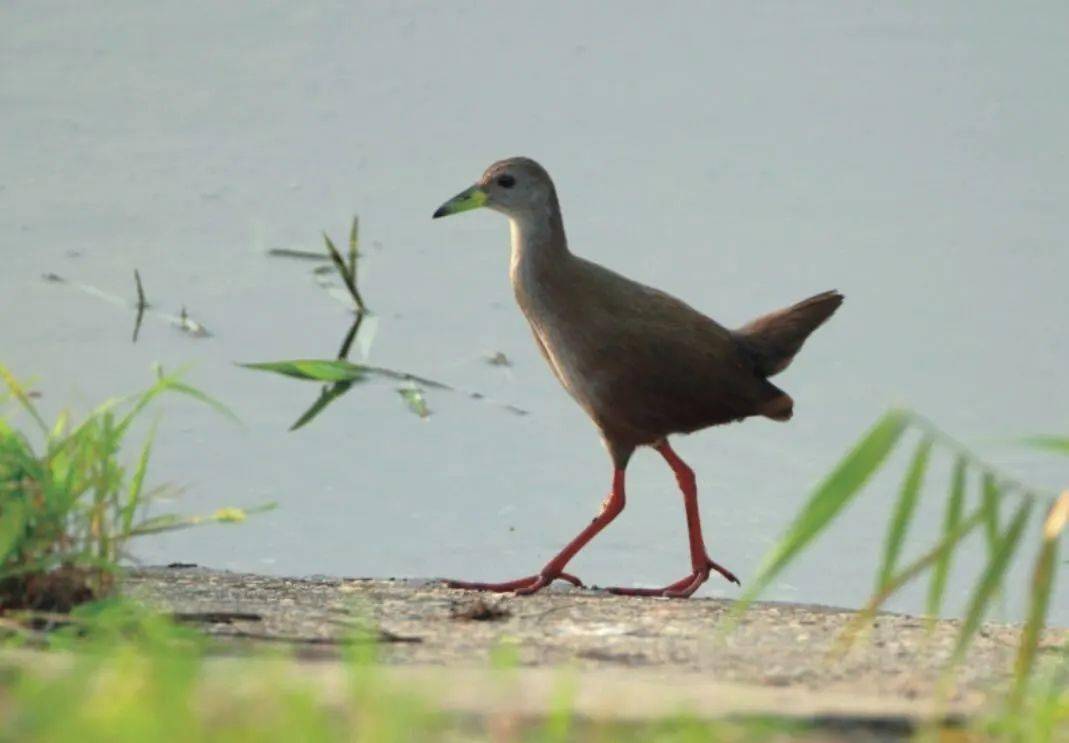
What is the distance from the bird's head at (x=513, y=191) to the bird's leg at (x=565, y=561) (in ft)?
3.21

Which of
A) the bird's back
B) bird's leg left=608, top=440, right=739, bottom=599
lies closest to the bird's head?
the bird's back

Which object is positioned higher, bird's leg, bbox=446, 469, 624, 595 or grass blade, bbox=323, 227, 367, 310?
grass blade, bbox=323, 227, 367, 310

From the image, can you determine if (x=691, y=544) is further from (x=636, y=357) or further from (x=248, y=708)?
(x=248, y=708)

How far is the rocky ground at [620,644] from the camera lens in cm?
382

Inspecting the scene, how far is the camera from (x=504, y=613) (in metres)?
5.39

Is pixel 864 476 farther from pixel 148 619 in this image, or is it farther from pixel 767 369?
pixel 767 369

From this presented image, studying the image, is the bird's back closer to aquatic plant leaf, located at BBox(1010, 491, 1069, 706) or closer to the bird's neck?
the bird's neck

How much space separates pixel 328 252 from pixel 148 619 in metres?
4.86

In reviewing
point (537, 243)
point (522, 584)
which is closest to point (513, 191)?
point (537, 243)

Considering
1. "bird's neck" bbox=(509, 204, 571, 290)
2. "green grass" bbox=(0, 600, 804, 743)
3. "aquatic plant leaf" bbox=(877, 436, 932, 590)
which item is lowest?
"green grass" bbox=(0, 600, 804, 743)

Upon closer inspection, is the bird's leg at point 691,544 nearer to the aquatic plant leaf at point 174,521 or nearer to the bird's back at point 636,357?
the bird's back at point 636,357

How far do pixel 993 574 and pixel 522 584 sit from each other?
2718mm

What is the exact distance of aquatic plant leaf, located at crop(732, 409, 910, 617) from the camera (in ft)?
12.4

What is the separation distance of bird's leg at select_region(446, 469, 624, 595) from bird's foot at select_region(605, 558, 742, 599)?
223 millimetres
